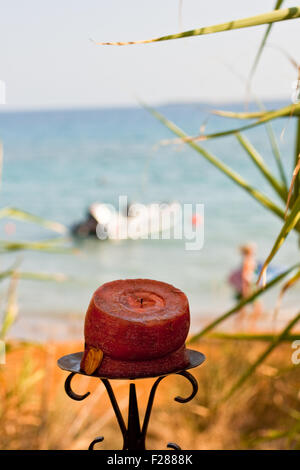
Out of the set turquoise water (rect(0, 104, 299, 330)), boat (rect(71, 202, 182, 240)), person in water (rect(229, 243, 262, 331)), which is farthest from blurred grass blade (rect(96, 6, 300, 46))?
boat (rect(71, 202, 182, 240))

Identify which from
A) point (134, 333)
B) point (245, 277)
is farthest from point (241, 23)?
point (245, 277)

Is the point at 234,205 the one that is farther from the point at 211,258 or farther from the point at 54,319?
the point at 54,319

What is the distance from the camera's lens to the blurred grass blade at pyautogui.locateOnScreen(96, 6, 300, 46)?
490mm

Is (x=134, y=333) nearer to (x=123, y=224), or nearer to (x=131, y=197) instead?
(x=123, y=224)

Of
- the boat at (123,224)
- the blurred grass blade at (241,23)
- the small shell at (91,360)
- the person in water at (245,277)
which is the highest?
the blurred grass blade at (241,23)

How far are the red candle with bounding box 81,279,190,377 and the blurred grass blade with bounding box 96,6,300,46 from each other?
0.67 feet

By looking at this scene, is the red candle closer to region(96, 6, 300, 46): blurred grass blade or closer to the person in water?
region(96, 6, 300, 46): blurred grass blade

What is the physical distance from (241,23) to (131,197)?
9.24 metres

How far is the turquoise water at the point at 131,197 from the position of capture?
5418mm

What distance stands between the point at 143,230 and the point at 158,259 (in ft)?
3.50

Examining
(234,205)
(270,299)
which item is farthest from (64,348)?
(234,205)

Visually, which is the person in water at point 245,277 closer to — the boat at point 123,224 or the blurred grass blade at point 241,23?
the blurred grass blade at point 241,23

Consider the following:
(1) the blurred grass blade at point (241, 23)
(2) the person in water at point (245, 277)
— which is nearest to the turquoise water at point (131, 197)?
(1) the blurred grass blade at point (241, 23)

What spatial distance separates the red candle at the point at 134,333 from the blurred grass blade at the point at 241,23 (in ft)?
0.67
